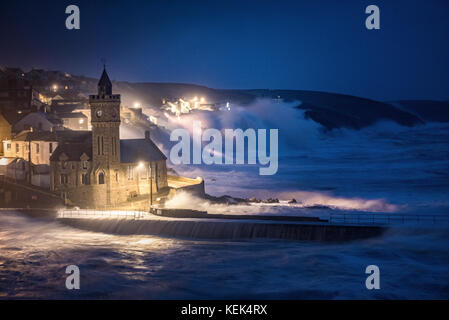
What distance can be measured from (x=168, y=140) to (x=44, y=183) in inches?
1781

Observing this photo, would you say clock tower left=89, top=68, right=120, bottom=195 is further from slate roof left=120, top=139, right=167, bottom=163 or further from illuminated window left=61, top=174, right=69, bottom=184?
illuminated window left=61, top=174, right=69, bottom=184

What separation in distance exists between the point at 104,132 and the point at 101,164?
3172mm

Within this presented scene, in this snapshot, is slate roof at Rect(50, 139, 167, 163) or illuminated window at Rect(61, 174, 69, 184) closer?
illuminated window at Rect(61, 174, 69, 184)

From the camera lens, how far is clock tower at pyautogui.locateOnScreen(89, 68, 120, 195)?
47228mm

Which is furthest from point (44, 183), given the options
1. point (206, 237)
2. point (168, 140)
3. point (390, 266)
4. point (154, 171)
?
point (168, 140)

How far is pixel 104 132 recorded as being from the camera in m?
47.6

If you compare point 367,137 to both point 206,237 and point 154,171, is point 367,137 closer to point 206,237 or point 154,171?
point 154,171

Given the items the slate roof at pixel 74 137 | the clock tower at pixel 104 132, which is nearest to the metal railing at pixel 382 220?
the clock tower at pixel 104 132

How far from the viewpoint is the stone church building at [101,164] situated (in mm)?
46812

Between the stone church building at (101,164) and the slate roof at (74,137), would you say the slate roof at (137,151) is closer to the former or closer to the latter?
the stone church building at (101,164)

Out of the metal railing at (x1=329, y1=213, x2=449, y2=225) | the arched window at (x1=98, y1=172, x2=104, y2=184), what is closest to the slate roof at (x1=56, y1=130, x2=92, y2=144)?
the arched window at (x1=98, y1=172, x2=104, y2=184)

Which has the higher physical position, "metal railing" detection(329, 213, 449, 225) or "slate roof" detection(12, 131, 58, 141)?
"slate roof" detection(12, 131, 58, 141)

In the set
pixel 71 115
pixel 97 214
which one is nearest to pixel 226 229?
pixel 97 214

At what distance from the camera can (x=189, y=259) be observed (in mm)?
31562
